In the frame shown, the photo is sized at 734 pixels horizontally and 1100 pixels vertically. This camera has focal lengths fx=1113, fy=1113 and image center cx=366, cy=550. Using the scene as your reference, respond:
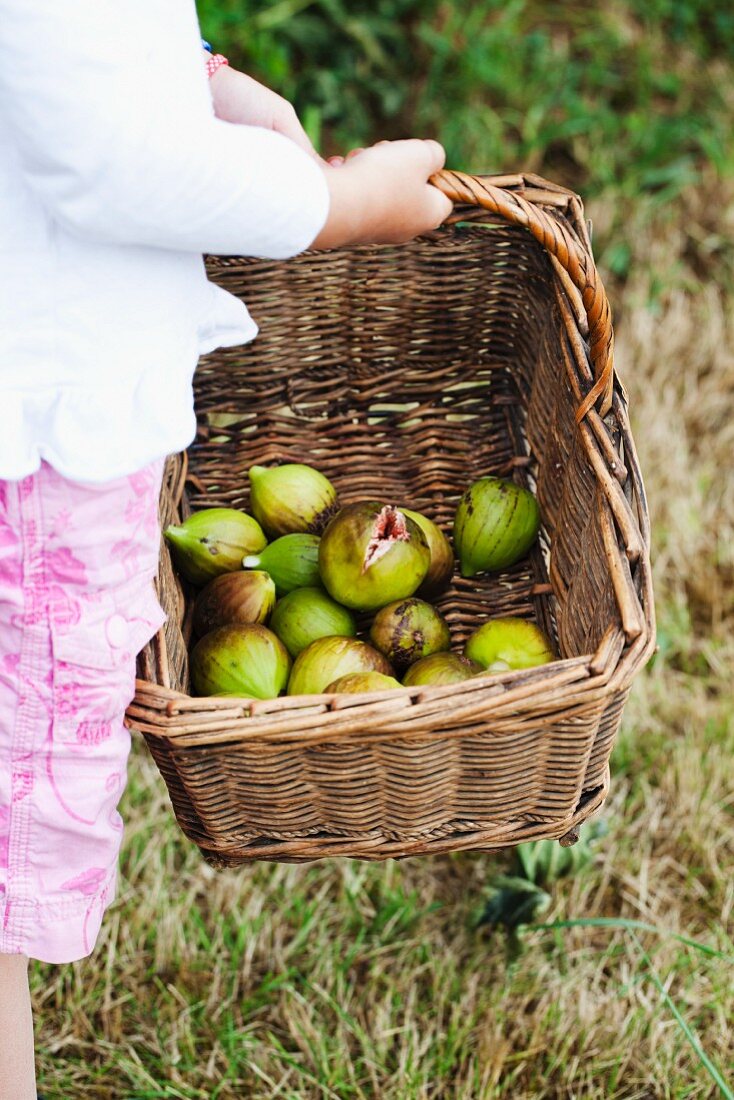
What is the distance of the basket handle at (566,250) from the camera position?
114 centimetres

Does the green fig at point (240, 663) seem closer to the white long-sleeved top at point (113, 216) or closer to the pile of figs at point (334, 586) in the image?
the pile of figs at point (334, 586)

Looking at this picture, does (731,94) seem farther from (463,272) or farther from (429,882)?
(429,882)

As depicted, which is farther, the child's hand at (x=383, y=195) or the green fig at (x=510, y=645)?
the green fig at (x=510, y=645)

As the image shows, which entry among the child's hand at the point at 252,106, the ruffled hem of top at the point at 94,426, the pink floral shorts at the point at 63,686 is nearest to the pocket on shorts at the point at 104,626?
the pink floral shorts at the point at 63,686

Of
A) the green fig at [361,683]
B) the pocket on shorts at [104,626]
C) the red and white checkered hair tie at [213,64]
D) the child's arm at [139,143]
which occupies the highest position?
the child's arm at [139,143]

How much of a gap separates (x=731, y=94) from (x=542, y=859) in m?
2.08

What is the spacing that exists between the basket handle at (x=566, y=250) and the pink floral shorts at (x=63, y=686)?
437 mm

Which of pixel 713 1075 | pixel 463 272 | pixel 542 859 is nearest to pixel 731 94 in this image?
pixel 463 272

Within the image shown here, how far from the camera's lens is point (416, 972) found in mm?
1501

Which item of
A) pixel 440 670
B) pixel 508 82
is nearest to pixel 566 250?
pixel 440 670

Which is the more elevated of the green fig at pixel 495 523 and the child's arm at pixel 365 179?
the child's arm at pixel 365 179

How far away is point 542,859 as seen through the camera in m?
1.57

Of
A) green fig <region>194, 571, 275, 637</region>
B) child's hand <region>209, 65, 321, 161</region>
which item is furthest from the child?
green fig <region>194, 571, 275, 637</region>

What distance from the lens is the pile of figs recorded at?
46.8 inches
